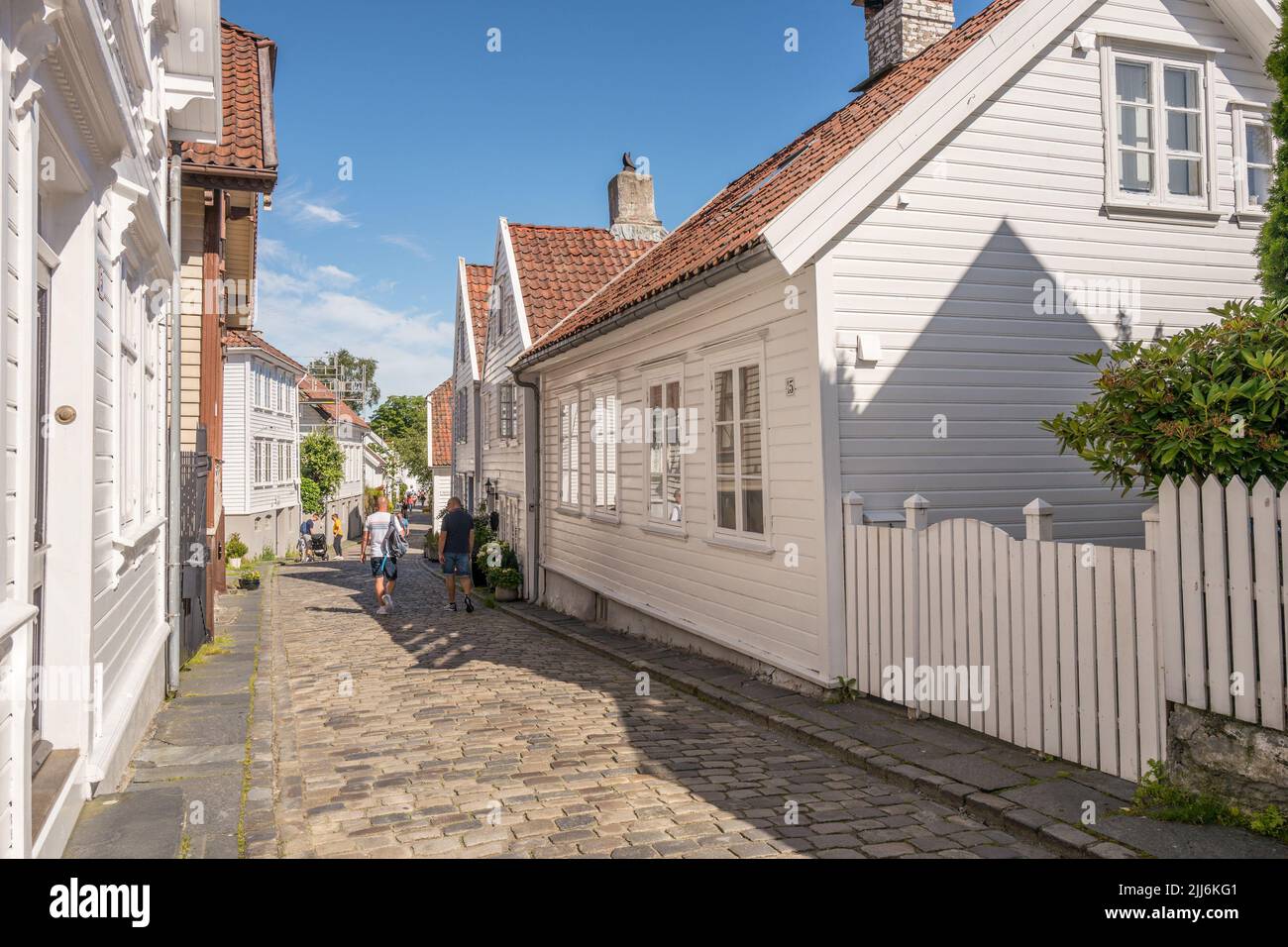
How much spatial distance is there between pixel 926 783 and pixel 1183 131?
7.30 metres

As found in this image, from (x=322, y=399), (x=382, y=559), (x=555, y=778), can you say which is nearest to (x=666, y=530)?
(x=555, y=778)

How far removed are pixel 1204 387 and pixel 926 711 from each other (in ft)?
10.3

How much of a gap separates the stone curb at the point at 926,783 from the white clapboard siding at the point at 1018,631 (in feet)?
2.51

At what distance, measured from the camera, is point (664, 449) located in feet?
37.1

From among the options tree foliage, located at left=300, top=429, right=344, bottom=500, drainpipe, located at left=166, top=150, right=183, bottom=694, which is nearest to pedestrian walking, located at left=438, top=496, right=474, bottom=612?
drainpipe, located at left=166, top=150, right=183, bottom=694

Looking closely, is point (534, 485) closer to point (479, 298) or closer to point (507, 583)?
point (507, 583)

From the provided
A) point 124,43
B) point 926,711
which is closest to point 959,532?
point 926,711

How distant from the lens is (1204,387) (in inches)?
195

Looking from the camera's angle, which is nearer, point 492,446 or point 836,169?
point 836,169

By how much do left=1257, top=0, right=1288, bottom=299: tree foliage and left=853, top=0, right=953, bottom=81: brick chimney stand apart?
286 inches

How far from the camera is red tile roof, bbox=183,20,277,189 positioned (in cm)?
1136

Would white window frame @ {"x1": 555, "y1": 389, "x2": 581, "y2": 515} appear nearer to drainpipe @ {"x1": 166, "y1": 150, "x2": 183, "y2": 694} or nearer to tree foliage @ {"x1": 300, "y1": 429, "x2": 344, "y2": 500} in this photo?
drainpipe @ {"x1": 166, "y1": 150, "x2": 183, "y2": 694}

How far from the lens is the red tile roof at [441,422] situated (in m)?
48.4
